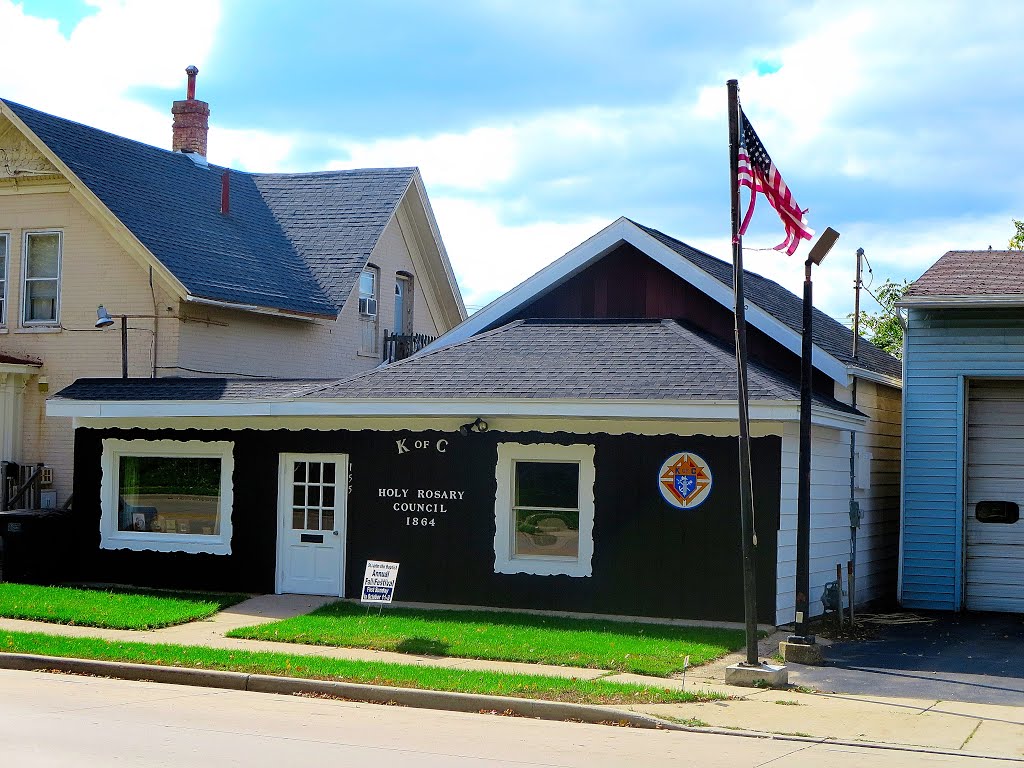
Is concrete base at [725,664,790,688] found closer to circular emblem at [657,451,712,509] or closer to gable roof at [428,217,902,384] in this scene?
circular emblem at [657,451,712,509]

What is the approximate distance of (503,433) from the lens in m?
17.1

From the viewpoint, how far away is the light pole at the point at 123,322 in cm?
2120

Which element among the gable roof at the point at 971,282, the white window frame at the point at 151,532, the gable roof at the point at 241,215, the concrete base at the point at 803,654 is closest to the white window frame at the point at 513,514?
the concrete base at the point at 803,654

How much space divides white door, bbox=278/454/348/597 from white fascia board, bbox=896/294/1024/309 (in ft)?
28.1

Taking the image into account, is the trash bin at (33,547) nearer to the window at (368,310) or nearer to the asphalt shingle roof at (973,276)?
the window at (368,310)

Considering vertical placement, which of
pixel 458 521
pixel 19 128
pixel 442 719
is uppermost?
pixel 19 128

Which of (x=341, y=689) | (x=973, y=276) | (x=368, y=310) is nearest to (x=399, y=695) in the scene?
(x=341, y=689)

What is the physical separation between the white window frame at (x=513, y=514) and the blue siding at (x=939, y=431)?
5534mm

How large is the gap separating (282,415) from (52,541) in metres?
4.34

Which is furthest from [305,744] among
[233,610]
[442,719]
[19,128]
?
[19,128]

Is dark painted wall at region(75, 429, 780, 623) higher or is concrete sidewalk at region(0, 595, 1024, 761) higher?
dark painted wall at region(75, 429, 780, 623)

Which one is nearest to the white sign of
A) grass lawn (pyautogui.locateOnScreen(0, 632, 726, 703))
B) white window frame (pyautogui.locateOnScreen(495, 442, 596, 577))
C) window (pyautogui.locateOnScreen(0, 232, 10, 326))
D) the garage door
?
white window frame (pyautogui.locateOnScreen(495, 442, 596, 577))

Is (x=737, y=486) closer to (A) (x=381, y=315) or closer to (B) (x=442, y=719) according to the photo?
(B) (x=442, y=719)

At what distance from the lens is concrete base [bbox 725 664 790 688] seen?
1206 centimetres
